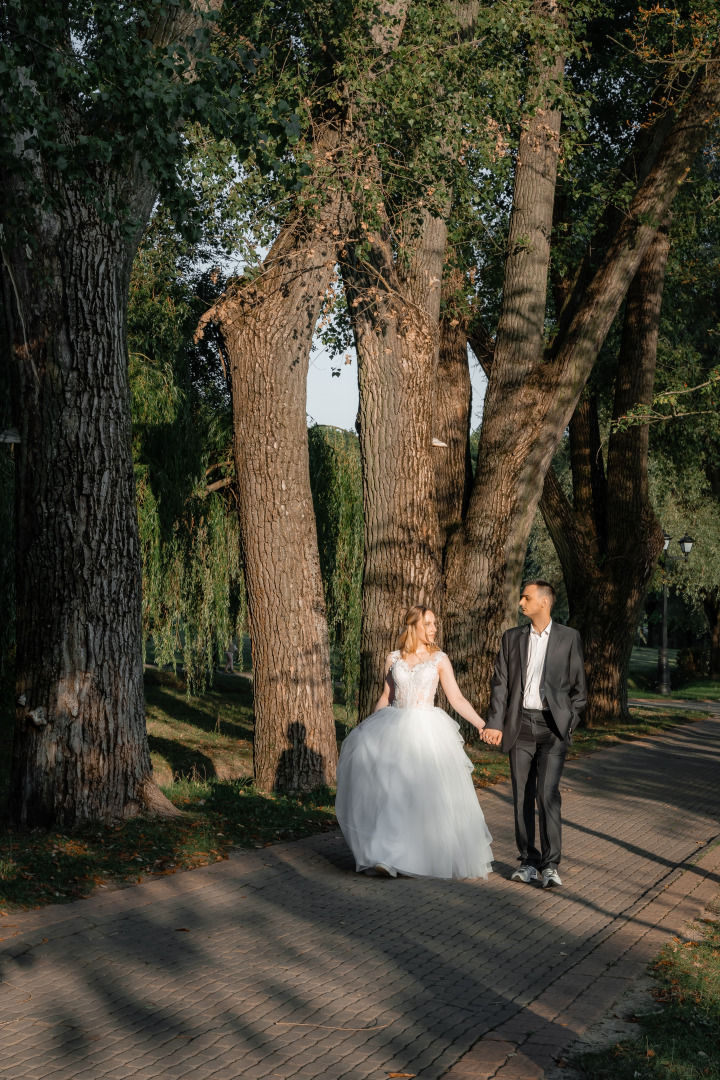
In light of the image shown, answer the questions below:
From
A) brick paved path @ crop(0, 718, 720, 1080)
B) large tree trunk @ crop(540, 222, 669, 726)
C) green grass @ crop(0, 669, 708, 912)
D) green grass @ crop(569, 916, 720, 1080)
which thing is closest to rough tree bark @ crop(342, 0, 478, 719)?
green grass @ crop(0, 669, 708, 912)

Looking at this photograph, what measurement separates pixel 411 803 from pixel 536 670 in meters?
1.32

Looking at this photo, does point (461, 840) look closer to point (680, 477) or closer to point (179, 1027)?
point (179, 1027)

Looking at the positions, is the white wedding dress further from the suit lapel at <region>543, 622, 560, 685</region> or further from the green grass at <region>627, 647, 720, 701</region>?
the green grass at <region>627, 647, 720, 701</region>

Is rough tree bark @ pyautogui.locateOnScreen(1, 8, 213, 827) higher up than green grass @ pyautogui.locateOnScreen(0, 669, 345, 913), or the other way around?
rough tree bark @ pyautogui.locateOnScreen(1, 8, 213, 827)

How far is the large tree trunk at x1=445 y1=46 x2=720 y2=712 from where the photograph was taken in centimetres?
1522

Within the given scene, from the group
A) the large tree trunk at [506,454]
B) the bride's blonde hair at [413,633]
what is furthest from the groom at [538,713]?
the large tree trunk at [506,454]

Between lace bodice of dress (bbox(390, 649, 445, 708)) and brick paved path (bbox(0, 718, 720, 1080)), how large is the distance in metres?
1.30

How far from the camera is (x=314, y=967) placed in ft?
18.7

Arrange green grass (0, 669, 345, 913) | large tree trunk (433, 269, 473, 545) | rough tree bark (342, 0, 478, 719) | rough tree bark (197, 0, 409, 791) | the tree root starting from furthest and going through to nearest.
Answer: large tree trunk (433, 269, 473, 545) → rough tree bark (342, 0, 478, 719) → rough tree bark (197, 0, 409, 791) → the tree root → green grass (0, 669, 345, 913)

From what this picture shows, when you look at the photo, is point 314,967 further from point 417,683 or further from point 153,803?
point 153,803

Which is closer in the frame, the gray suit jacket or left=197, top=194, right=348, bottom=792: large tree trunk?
the gray suit jacket

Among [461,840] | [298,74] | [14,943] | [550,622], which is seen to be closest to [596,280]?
[298,74]

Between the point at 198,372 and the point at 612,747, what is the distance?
904 centimetres

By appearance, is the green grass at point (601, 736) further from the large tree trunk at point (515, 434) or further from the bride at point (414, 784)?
the bride at point (414, 784)
